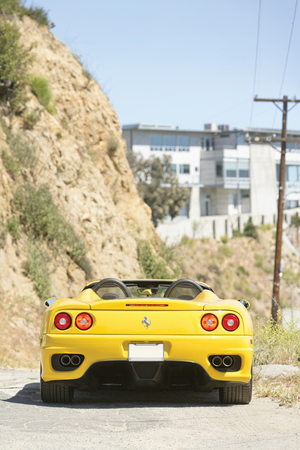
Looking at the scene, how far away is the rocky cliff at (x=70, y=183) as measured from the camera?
547 inches

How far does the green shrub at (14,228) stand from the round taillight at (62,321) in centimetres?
986

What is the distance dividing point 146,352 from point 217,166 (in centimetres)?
6280

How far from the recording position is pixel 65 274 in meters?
16.1

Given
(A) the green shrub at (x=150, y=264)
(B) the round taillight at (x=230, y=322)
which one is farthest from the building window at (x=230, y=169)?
(B) the round taillight at (x=230, y=322)

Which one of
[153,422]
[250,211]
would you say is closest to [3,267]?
[153,422]

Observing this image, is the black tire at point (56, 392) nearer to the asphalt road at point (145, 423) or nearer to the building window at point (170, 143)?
the asphalt road at point (145, 423)

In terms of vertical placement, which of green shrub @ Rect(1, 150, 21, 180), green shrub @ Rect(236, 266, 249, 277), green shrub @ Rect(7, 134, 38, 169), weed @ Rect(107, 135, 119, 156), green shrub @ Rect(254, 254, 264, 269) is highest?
weed @ Rect(107, 135, 119, 156)

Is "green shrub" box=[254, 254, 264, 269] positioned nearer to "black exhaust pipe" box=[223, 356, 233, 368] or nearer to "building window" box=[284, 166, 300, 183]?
"building window" box=[284, 166, 300, 183]

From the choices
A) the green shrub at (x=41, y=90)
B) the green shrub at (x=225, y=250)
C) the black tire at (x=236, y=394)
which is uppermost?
the green shrub at (x=41, y=90)

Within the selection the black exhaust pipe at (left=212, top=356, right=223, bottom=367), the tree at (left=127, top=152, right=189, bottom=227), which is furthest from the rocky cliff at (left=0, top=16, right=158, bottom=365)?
the tree at (left=127, top=152, right=189, bottom=227)

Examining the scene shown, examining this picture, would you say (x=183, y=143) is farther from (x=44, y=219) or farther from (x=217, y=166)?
(x=44, y=219)

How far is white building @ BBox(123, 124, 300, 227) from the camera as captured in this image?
65125 mm

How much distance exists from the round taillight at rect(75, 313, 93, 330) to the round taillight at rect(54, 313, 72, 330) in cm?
→ 8

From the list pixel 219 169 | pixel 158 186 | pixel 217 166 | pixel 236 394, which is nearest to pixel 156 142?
pixel 217 166
